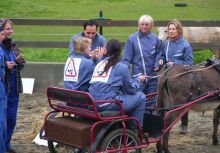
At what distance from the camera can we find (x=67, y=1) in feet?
95.4

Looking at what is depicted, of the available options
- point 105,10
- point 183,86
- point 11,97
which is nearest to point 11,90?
point 11,97

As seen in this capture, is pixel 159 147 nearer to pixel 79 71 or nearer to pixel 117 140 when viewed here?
pixel 117 140

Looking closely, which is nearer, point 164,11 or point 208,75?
point 208,75

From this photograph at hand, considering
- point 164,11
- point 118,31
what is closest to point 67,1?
point 164,11

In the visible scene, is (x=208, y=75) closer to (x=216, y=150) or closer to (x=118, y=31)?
(x=216, y=150)

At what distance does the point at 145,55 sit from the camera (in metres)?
7.84

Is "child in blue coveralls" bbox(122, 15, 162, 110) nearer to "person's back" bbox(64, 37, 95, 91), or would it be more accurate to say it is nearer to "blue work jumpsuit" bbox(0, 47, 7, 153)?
"person's back" bbox(64, 37, 95, 91)

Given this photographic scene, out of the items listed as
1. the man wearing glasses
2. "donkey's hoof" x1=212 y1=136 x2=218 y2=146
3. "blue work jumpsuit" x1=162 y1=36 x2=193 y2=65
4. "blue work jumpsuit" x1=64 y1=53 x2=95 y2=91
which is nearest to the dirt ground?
"donkey's hoof" x1=212 y1=136 x2=218 y2=146

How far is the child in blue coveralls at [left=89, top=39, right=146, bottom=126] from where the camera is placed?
20.7 feet

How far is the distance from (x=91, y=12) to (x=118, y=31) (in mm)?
5238

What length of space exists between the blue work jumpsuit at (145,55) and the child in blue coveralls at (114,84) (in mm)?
1406

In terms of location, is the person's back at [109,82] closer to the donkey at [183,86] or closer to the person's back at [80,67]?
the person's back at [80,67]

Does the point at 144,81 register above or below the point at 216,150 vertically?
above

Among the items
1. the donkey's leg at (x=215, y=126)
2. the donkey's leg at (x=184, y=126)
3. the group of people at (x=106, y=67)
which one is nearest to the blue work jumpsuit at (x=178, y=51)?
the group of people at (x=106, y=67)
